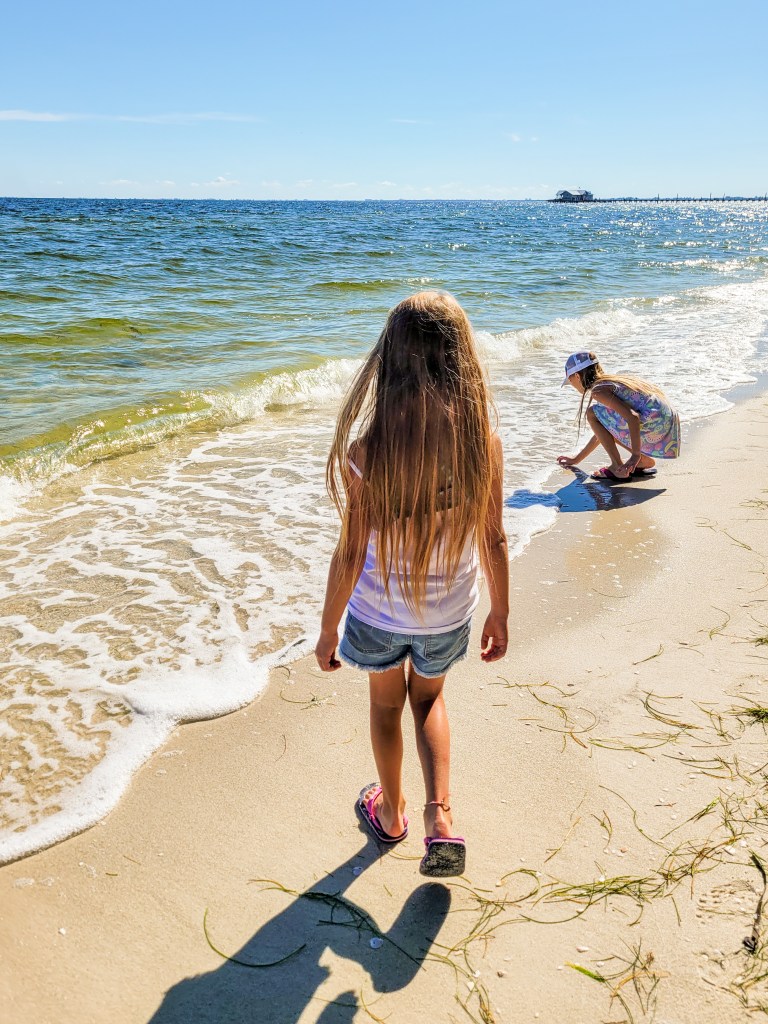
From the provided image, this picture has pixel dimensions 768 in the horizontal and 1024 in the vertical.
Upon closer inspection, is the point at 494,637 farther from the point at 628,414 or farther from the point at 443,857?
the point at 628,414

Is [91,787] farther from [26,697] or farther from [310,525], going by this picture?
[310,525]

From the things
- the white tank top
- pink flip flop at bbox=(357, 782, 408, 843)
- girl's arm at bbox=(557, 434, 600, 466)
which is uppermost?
the white tank top

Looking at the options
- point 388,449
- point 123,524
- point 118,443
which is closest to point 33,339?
point 118,443

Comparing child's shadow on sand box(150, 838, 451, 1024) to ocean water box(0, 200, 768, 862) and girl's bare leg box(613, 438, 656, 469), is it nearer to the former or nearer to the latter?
ocean water box(0, 200, 768, 862)

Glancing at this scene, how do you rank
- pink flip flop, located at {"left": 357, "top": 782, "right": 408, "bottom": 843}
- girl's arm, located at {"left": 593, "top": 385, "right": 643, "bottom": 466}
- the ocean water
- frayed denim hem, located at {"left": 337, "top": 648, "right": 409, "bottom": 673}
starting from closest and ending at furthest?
frayed denim hem, located at {"left": 337, "top": 648, "right": 409, "bottom": 673}, pink flip flop, located at {"left": 357, "top": 782, "right": 408, "bottom": 843}, the ocean water, girl's arm, located at {"left": 593, "top": 385, "right": 643, "bottom": 466}

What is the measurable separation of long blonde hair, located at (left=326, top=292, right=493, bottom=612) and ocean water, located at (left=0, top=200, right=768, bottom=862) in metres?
1.50

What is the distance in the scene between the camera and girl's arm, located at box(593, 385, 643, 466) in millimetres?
5922

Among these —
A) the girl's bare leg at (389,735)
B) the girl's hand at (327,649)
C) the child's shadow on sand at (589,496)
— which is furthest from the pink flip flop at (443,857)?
the child's shadow on sand at (589,496)

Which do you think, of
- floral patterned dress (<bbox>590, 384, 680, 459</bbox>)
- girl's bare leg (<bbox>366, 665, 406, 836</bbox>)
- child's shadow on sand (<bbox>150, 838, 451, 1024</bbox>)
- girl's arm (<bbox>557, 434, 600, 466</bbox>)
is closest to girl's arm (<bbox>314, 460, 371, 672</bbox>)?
girl's bare leg (<bbox>366, 665, 406, 836</bbox>)

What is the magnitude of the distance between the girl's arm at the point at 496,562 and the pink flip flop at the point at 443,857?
571 millimetres

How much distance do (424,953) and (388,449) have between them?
139cm

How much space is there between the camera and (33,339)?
35.1ft

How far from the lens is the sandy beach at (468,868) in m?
1.96

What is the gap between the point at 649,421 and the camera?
6.03 meters
